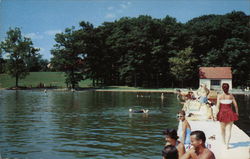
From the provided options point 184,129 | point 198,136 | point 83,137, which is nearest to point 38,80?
point 83,137

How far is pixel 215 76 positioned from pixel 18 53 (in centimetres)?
3825

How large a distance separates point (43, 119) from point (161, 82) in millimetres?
48509

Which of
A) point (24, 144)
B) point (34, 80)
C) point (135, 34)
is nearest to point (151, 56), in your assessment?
point (135, 34)

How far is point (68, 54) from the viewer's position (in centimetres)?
6881

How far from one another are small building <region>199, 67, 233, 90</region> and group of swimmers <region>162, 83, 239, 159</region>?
177 ft

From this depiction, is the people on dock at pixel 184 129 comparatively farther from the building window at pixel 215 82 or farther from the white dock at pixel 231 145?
the building window at pixel 215 82

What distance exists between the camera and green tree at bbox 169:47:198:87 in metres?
64.4

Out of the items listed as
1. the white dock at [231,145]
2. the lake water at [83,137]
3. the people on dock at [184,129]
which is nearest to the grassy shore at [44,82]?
the lake water at [83,137]

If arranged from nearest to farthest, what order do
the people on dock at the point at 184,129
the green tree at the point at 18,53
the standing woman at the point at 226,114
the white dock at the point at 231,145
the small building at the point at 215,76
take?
the white dock at the point at 231,145 → the people on dock at the point at 184,129 → the standing woman at the point at 226,114 → the green tree at the point at 18,53 → the small building at the point at 215,76

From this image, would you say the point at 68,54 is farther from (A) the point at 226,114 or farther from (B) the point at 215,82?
(A) the point at 226,114

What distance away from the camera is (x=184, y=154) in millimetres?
6582

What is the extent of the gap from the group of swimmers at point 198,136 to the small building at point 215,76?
53.8 metres

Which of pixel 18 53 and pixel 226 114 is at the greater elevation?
pixel 18 53

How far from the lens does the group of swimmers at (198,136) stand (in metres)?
6.24
